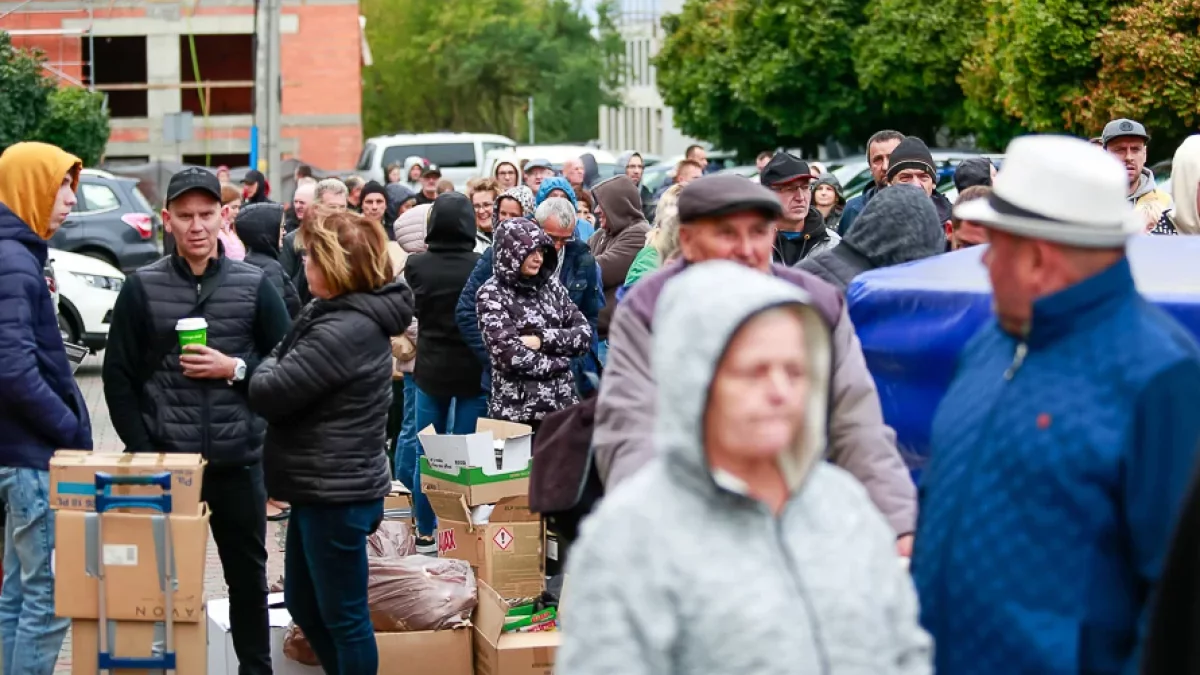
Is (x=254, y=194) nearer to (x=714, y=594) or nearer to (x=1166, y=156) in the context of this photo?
(x=1166, y=156)

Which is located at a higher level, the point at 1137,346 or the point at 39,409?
the point at 1137,346

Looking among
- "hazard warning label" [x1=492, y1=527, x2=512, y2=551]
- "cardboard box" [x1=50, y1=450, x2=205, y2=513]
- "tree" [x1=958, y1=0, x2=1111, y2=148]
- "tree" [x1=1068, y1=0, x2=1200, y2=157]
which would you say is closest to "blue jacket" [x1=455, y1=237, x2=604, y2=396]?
"hazard warning label" [x1=492, y1=527, x2=512, y2=551]

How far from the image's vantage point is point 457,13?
78.7 metres

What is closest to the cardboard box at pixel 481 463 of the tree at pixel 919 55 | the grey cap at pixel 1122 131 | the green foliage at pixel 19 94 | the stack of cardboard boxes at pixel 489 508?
the stack of cardboard boxes at pixel 489 508

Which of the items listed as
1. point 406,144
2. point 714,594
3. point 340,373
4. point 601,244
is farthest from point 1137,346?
point 406,144

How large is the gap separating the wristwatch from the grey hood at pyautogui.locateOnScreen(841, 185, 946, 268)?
203 centimetres

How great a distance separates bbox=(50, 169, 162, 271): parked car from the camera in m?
24.2

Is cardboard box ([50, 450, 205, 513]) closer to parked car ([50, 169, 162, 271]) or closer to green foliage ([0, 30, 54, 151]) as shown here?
parked car ([50, 169, 162, 271])

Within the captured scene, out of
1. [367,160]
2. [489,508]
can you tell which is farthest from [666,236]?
[367,160]

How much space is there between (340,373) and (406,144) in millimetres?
29945

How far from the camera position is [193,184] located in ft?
21.6

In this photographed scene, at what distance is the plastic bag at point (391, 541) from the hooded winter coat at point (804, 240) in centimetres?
207

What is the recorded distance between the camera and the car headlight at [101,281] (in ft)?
60.0

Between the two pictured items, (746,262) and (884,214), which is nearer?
(746,262)
